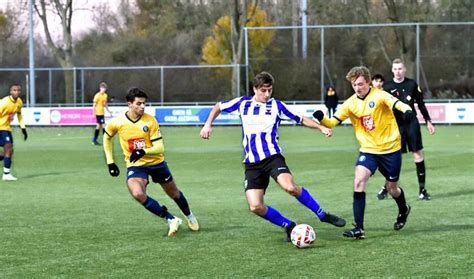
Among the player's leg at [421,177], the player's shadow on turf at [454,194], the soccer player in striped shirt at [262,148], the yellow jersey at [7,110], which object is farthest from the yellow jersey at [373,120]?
the yellow jersey at [7,110]

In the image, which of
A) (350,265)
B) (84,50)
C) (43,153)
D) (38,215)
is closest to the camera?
(350,265)

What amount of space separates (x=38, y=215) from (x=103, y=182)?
15.5ft

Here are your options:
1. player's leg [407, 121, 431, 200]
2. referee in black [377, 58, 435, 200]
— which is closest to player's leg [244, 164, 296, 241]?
referee in black [377, 58, 435, 200]

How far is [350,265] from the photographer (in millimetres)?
7887

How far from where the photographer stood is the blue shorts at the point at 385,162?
9.74m

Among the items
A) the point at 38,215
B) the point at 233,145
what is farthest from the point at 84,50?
the point at 38,215

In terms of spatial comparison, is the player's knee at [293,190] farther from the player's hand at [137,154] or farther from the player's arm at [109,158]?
the player's arm at [109,158]

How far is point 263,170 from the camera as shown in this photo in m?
9.43

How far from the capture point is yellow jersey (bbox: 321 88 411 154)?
9.65 m

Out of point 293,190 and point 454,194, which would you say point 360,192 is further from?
point 454,194

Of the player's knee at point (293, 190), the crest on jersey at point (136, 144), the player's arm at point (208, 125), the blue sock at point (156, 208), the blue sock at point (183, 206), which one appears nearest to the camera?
the player's knee at point (293, 190)

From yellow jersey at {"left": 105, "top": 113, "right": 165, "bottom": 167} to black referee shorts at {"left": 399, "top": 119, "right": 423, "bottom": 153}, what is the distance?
15.5 ft

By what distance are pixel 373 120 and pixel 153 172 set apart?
2603 millimetres

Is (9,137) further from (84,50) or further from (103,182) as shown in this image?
(84,50)
